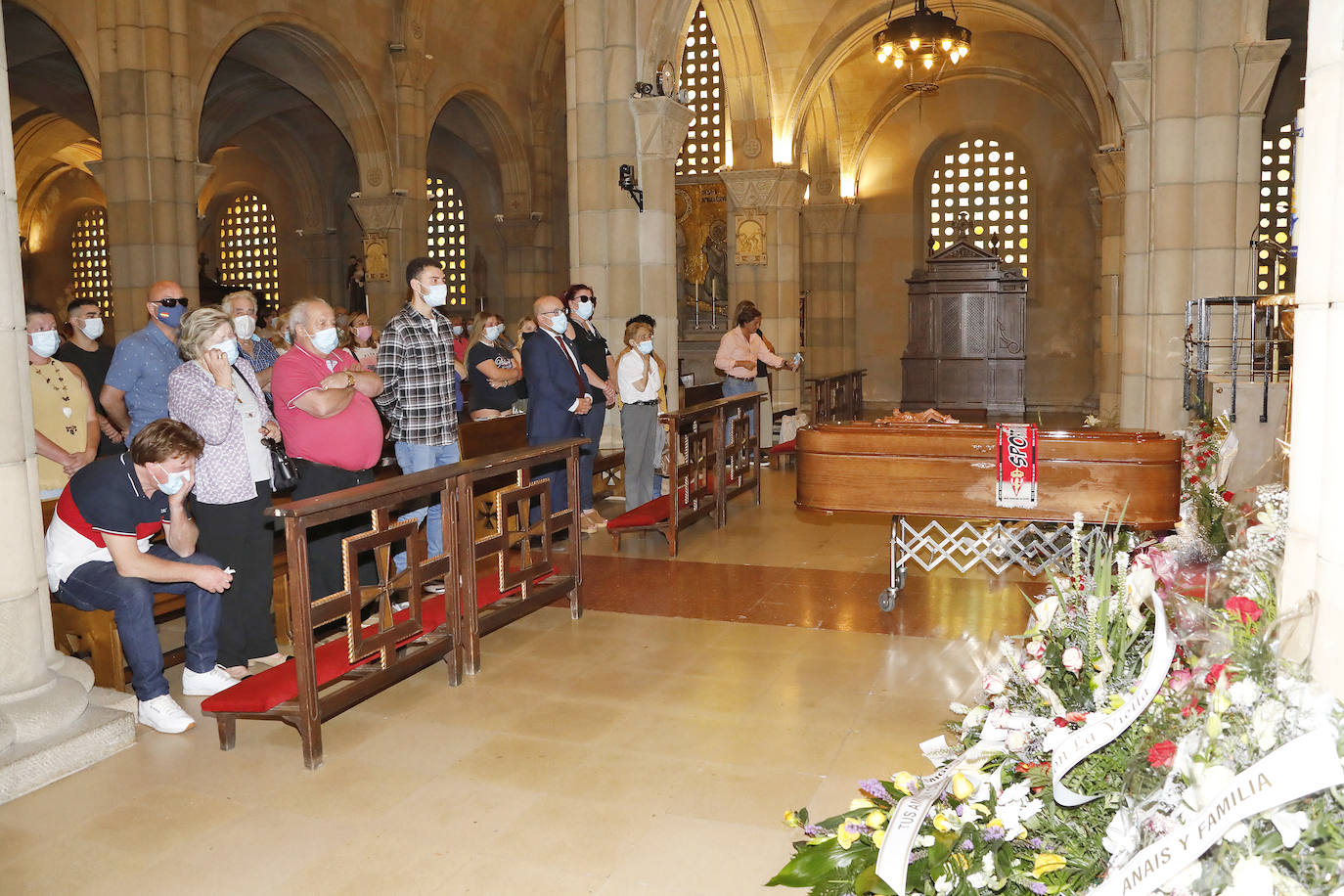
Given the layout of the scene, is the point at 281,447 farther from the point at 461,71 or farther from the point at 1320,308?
the point at 461,71

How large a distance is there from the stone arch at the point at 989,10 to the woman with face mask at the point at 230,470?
1171 cm

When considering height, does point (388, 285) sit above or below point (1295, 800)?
above

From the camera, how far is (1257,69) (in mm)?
8359

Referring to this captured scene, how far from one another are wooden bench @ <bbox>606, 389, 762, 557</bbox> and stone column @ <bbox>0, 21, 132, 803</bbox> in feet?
12.1

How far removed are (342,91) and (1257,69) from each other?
11855mm

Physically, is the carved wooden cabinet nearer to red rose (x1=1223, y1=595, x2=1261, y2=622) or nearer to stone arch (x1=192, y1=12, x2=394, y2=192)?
stone arch (x1=192, y1=12, x2=394, y2=192)

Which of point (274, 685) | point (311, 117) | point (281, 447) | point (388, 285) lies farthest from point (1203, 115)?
point (311, 117)

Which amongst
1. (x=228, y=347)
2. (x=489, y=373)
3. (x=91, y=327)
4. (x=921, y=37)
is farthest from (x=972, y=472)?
(x=921, y=37)

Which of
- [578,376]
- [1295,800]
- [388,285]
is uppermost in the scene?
[388,285]

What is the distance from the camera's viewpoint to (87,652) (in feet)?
17.0

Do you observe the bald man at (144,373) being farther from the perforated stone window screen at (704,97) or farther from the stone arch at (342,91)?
the perforated stone window screen at (704,97)

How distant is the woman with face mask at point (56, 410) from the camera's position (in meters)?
5.68

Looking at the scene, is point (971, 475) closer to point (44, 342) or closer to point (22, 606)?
point (22, 606)

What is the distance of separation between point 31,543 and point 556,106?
1745cm
